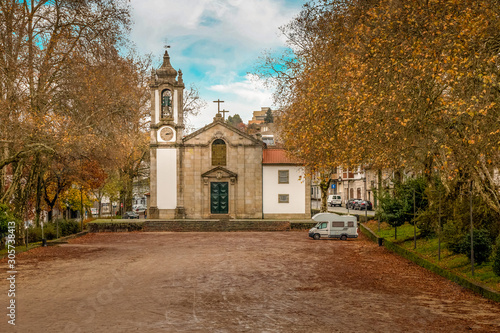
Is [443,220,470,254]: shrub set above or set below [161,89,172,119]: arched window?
below

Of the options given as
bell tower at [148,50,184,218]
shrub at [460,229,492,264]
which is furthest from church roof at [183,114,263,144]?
shrub at [460,229,492,264]

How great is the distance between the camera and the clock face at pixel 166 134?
4547 cm

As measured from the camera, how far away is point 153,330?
9.78 m

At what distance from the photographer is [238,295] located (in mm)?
13391

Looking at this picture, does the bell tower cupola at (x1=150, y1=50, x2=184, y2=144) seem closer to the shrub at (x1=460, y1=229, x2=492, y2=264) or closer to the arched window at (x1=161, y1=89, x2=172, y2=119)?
the arched window at (x1=161, y1=89, x2=172, y2=119)

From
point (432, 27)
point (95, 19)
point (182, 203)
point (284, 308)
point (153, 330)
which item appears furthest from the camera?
point (182, 203)

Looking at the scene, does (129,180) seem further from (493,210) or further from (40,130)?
(493,210)

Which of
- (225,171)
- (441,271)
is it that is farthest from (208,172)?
(441,271)

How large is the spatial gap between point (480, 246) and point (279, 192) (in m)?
30.1

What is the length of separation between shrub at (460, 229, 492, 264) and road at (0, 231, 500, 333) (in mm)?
1393

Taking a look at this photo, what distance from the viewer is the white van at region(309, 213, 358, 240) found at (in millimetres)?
32562

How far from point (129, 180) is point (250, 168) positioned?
552 inches

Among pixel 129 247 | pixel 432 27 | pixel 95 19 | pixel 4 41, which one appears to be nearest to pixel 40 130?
pixel 4 41

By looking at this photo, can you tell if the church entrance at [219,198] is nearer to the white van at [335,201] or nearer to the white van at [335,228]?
the white van at [335,228]
